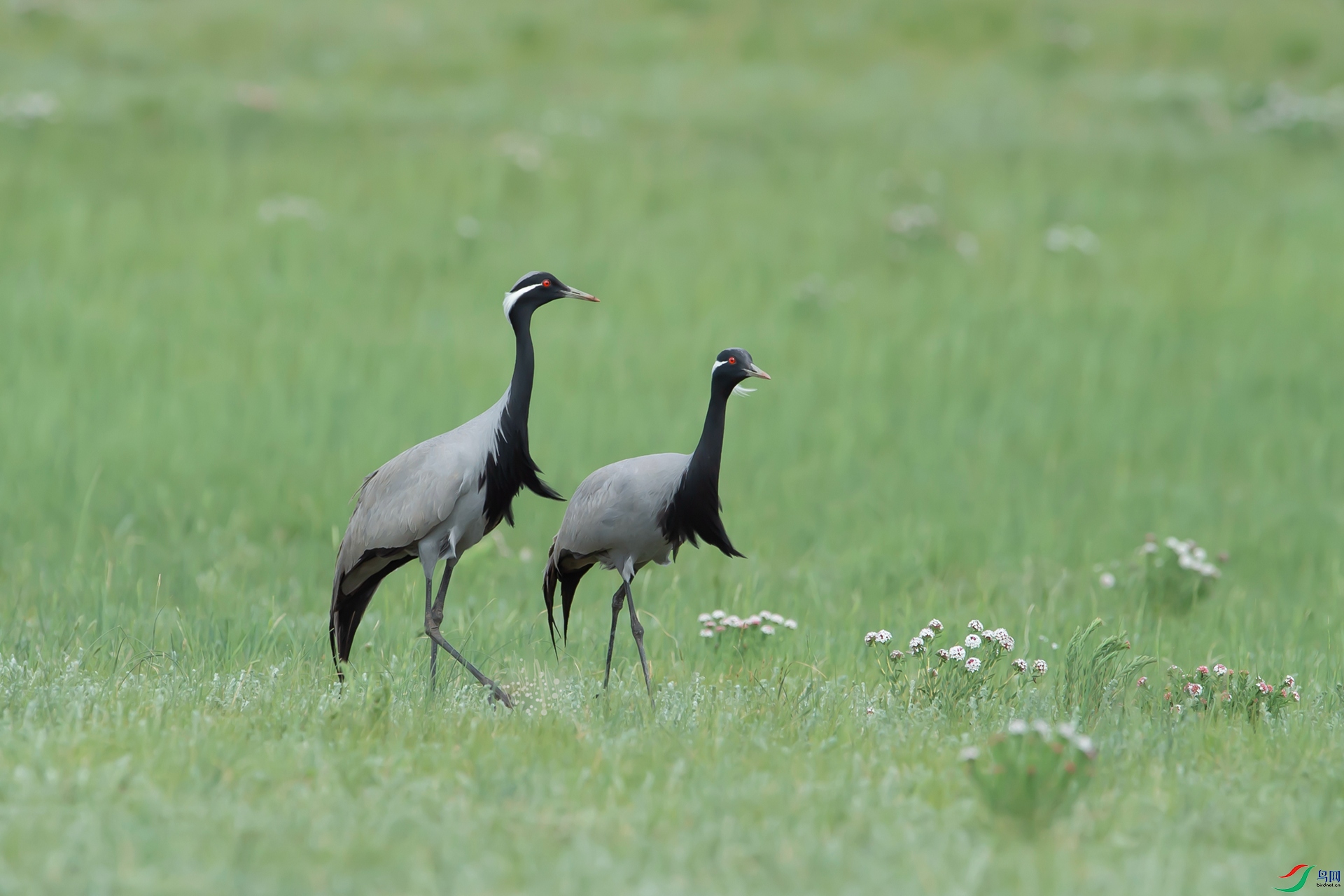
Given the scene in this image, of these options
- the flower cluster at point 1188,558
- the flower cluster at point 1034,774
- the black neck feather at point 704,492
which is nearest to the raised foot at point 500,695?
the black neck feather at point 704,492

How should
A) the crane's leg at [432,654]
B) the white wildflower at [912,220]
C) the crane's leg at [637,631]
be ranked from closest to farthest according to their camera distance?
the crane's leg at [432,654], the crane's leg at [637,631], the white wildflower at [912,220]

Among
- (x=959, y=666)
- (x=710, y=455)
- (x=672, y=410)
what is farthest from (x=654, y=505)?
(x=672, y=410)

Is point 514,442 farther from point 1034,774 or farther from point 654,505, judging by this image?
point 1034,774

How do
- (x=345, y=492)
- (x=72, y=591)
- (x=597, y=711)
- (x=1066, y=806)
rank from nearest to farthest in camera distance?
(x=1066, y=806)
(x=597, y=711)
(x=72, y=591)
(x=345, y=492)

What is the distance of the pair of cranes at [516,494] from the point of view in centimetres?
578

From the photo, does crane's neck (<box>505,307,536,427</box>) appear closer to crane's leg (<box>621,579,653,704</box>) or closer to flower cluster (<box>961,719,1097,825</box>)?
crane's leg (<box>621,579,653,704</box>)

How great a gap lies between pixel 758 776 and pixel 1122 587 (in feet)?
14.5

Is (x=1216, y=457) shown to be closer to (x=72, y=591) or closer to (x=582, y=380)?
(x=582, y=380)

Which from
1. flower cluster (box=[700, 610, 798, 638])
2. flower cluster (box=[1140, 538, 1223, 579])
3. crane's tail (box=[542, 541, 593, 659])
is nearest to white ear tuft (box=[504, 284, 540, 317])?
crane's tail (box=[542, 541, 593, 659])

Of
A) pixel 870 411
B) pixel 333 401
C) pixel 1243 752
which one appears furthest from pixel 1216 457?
pixel 333 401

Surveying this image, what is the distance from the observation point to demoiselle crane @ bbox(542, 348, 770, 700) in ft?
18.9

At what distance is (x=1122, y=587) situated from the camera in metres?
8.39

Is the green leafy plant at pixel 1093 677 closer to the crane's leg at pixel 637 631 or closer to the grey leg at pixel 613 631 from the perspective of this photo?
the crane's leg at pixel 637 631

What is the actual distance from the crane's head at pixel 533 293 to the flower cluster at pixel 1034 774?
104 inches
